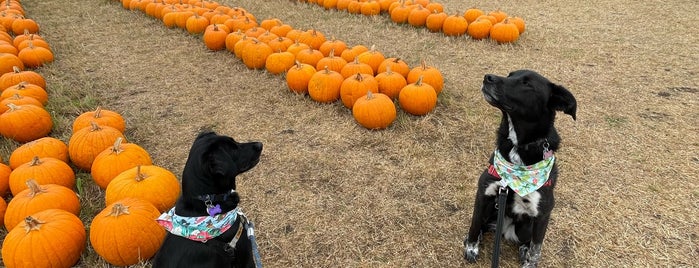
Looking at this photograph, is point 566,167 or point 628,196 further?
point 566,167

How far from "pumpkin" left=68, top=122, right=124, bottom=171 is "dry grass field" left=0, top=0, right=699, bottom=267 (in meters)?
0.24

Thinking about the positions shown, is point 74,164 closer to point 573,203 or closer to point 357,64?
point 357,64

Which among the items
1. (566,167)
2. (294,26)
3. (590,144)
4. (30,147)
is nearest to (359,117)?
(566,167)

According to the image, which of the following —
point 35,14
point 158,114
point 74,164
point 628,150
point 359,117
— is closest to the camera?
point 74,164

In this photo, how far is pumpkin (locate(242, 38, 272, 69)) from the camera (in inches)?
280

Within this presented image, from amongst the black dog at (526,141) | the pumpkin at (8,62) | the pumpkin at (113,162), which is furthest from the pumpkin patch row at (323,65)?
the pumpkin at (8,62)

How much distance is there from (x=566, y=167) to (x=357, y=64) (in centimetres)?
315

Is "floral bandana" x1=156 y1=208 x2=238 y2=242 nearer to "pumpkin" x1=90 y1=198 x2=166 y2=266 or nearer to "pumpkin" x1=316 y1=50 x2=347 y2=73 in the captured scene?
"pumpkin" x1=90 y1=198 x2=166 y2=266

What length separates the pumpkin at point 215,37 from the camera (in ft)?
26.2

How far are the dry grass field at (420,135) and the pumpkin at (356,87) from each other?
296 millimetres

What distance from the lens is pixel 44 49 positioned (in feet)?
24.1

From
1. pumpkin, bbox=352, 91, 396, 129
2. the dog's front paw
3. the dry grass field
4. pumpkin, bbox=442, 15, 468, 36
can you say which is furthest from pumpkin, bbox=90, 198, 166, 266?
pumpkin, bbox=442, 15, 468, 36

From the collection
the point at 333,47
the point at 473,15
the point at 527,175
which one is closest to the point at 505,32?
the point at 473,15

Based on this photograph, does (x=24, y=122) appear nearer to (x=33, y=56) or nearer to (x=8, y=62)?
(x=8, y=62)
